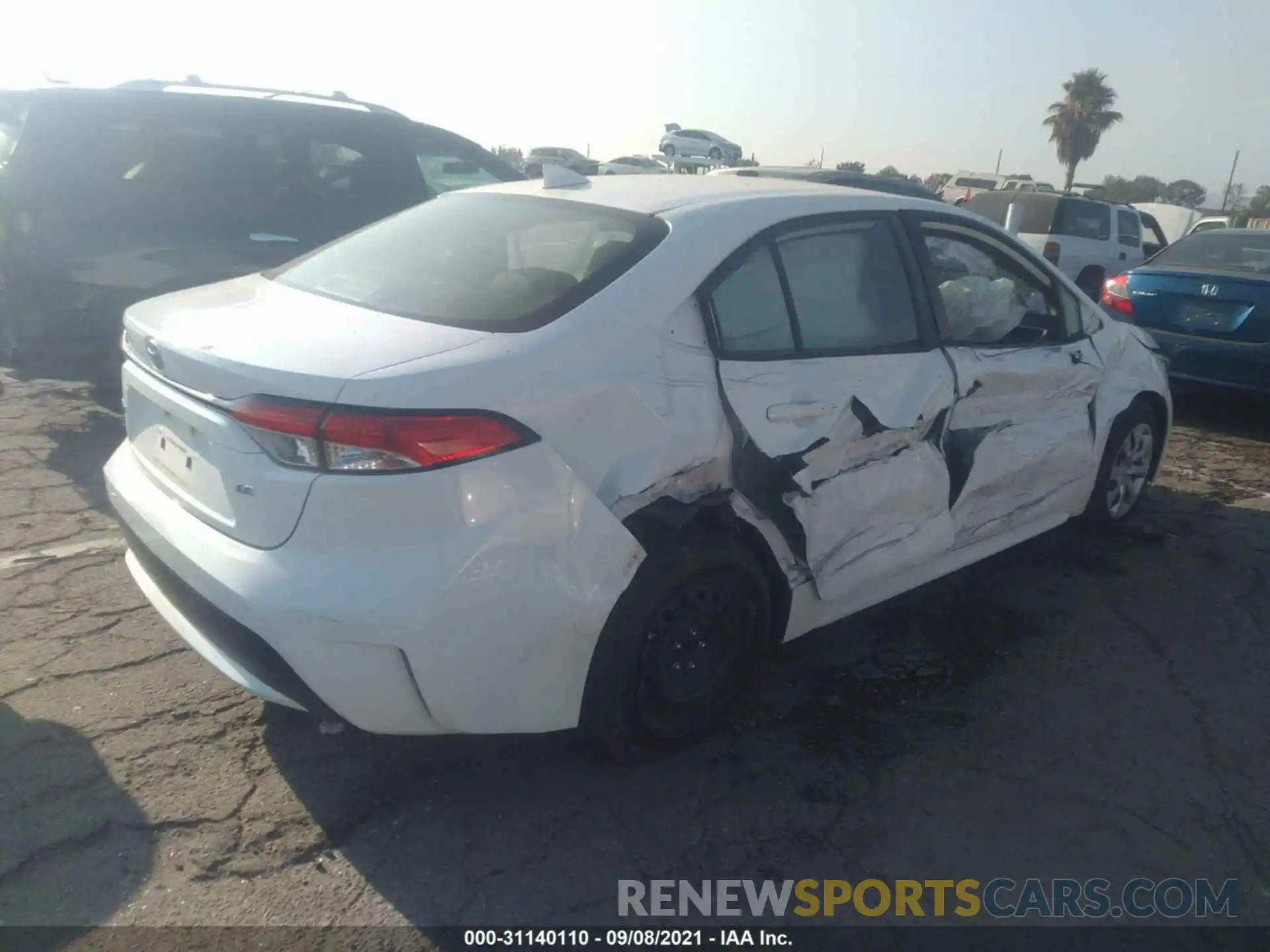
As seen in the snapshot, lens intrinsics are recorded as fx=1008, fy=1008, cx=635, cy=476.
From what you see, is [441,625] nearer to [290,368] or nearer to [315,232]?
[290,368]

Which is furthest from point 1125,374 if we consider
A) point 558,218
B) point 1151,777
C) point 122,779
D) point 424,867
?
point 122,779

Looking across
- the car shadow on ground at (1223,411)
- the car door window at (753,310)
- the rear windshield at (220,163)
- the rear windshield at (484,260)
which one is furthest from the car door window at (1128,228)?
the rear windshield at (484,260)

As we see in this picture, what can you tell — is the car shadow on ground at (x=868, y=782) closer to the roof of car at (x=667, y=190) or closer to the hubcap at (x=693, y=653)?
the hubcap at (x=693, y=653)

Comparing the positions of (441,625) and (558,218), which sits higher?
(558,218)

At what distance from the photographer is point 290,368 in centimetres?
243

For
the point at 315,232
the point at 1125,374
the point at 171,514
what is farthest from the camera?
the point at 315,232

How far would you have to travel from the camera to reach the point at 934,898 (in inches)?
103

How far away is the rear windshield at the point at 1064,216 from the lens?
13.4 m

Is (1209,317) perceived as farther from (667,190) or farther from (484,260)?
(484,260)

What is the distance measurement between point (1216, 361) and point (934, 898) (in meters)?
5.65

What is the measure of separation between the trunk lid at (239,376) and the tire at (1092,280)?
12.8 metres

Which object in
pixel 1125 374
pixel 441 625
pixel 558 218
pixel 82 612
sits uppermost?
pixel 558 218

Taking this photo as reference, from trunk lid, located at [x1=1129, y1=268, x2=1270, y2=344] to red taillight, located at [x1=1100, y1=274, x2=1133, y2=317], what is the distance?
0.06 meters

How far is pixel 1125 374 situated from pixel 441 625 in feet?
12.0
